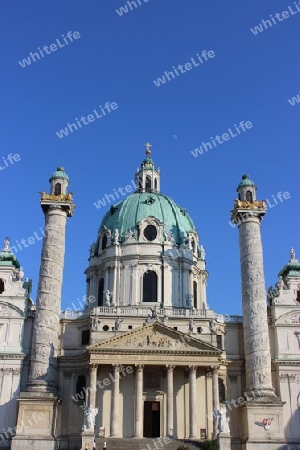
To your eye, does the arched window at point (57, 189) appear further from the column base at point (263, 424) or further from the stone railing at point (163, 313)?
the column base at point (263, 424)

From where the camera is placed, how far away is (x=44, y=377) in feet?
137

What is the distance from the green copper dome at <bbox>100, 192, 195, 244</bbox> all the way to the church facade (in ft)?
26.6

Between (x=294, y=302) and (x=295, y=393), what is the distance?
7.95 metres

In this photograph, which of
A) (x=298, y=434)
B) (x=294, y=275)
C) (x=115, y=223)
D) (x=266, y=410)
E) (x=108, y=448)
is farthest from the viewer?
(x=115, y=223)

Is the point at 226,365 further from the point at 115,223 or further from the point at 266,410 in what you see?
the point at 115,223

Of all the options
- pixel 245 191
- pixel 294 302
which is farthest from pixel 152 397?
pixel 245 191

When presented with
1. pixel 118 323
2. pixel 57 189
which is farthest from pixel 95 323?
pixel 57 189

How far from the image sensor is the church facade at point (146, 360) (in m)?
41.2

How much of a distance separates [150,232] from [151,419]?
19.2 metres

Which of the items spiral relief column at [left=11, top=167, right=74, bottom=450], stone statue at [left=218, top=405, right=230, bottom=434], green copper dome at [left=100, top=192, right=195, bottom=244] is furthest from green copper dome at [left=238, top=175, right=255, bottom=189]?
stone statue at [left=218, top=405, right=230, bottom=434]

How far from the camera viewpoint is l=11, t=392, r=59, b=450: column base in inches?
1519

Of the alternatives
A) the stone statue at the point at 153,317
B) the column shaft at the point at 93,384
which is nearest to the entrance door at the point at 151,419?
the column shaft at the point at 93,384

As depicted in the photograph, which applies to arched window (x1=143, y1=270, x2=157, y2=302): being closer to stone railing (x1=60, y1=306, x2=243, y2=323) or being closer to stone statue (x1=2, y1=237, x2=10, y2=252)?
stone railing (x1=60, y1=306, x2=243, y2=323)

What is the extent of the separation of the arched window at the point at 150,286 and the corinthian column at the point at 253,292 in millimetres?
10323
